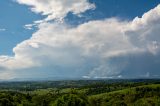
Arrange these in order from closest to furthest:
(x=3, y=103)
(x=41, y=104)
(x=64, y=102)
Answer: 1. (x=64, y=102)
2. (x=3, y=103)
3. (x=41, y=104)

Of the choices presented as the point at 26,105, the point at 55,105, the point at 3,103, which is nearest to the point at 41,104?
the point at 26,105

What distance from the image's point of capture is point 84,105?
105 meters

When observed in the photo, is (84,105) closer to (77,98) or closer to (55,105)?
(77,98)

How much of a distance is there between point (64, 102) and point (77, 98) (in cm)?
487

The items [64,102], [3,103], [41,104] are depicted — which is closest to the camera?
[64,102]

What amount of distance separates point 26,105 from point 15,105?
6871 mm

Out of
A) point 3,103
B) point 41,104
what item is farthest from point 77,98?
point 41,104

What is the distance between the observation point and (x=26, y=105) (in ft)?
603

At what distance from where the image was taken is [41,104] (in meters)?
198

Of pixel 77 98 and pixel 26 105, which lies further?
pixel 26 105

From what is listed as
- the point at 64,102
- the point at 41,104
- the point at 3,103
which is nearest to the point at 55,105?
the point at 64,102

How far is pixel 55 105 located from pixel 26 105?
82.7 metres

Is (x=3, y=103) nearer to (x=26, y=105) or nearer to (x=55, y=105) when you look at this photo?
(x=26, y=105)

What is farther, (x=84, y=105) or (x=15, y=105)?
(x=15, y=105)
